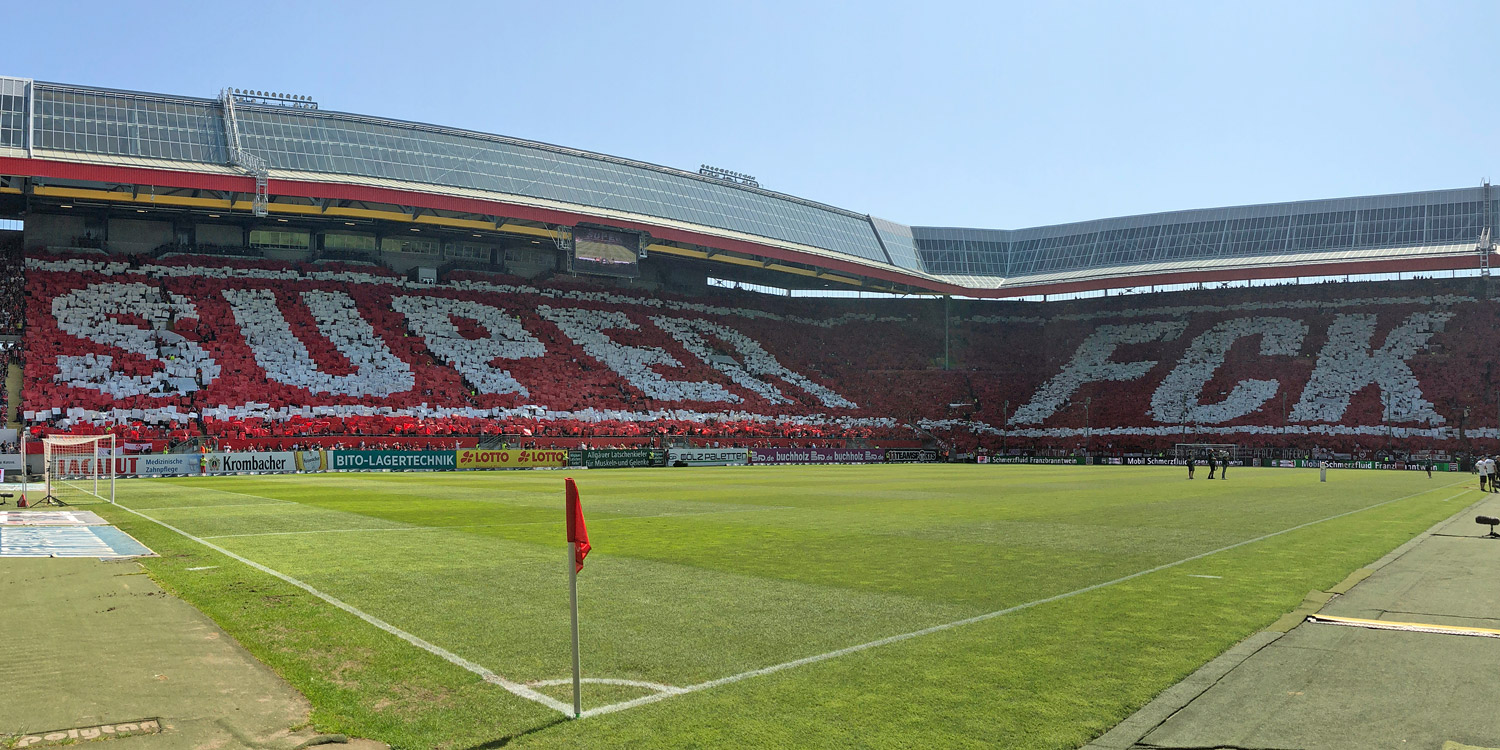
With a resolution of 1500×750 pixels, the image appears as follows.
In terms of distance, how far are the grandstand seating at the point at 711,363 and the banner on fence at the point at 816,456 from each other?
1.49 m

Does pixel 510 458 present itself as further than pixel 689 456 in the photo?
No

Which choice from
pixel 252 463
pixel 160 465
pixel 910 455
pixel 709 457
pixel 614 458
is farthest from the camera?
pixel 910 455

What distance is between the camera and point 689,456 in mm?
56469

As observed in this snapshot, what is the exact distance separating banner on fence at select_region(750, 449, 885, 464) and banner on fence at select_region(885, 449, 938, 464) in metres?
0.74

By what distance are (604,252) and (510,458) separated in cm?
2071

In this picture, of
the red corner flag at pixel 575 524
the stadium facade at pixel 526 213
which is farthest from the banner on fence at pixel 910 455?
the red corner flag at pixel 575 524

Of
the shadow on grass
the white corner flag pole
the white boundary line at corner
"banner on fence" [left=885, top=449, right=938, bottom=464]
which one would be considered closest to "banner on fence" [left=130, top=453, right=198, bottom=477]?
the white boundary line at corner

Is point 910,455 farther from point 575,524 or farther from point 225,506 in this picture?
point 575,524

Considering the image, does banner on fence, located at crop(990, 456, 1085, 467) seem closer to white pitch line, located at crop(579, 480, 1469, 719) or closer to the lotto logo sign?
the lotto logo sign

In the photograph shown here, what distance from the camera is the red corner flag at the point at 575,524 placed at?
664 centimetres

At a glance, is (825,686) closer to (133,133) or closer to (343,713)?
(343,713)

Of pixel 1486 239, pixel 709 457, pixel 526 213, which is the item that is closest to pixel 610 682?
pixel 709 457

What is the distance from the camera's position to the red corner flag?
21.8ft

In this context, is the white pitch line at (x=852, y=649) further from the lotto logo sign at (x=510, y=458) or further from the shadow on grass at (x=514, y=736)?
the lotto logo sign at (x=510, y=458)
